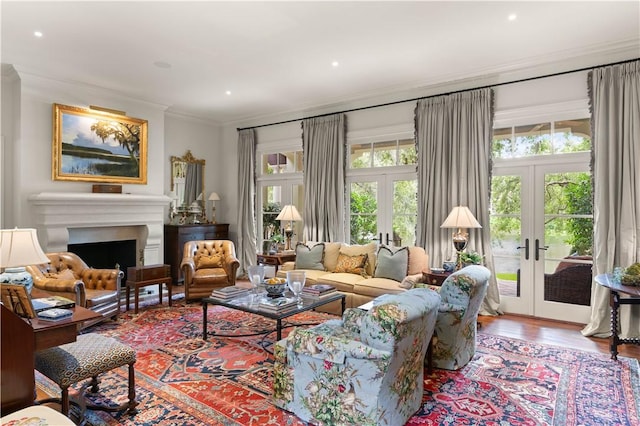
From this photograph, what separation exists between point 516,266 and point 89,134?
6531 mm

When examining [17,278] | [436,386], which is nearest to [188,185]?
[17,278]

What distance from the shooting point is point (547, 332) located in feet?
14.1

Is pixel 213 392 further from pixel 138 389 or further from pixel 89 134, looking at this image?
pixel 89 134

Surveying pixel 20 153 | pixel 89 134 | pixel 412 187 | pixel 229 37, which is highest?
pixel 229 37

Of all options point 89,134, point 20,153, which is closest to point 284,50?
point 89,134

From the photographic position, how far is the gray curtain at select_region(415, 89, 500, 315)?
16.3 ft

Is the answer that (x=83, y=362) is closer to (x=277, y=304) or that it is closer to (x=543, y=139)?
(x=277, y=304)

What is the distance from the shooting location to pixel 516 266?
16.3 ft

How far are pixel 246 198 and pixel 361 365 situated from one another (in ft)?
19.5

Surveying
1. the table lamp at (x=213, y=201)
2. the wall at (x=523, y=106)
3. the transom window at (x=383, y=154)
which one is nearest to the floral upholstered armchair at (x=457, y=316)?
the wall at (x=523, y=106)

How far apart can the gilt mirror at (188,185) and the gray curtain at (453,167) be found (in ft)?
14.7

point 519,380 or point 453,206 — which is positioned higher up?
point 453,206

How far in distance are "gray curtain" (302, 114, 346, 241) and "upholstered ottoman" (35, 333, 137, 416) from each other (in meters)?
4.11

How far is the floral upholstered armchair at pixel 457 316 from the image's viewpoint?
3082 millimetres
